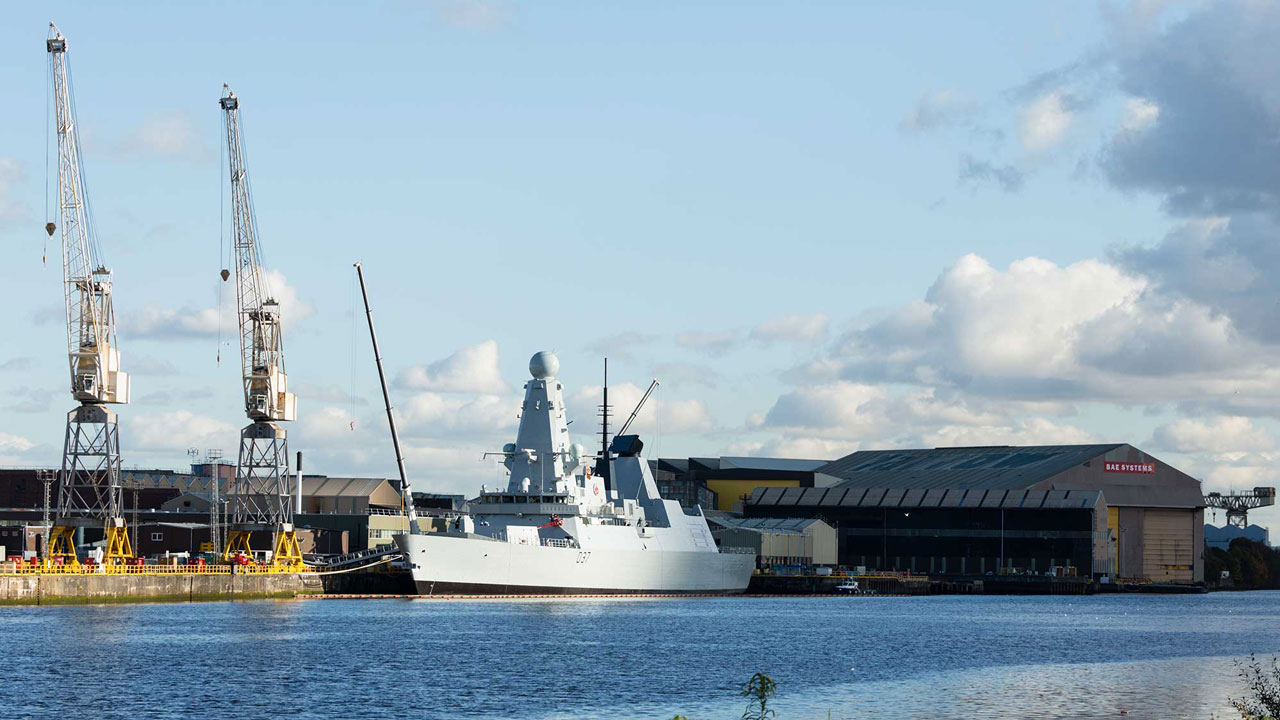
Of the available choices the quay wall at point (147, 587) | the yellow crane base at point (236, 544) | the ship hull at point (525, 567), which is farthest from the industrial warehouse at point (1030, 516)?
the quay wall at point (147, 587)

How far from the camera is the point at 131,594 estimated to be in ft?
329

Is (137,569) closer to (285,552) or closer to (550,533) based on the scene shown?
(285,552)

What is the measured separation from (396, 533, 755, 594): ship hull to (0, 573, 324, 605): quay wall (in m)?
9.08

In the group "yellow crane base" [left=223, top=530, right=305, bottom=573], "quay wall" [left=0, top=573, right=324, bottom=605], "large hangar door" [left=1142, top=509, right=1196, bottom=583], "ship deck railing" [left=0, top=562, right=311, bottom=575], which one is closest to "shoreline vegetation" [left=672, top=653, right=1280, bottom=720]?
"quay wall" [left=0, top=573, right=324, bottom=605]

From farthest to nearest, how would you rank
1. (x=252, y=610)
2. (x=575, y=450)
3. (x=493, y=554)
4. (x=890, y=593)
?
1. (x=890, y=593)
2. (x=575, y=450)
3. (x=493, y=554)
4. (x=252, y=610)

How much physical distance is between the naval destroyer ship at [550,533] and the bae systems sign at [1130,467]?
214 ft

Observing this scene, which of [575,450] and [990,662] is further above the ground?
→ [575,450]

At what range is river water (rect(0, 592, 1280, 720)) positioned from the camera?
53.3 metres

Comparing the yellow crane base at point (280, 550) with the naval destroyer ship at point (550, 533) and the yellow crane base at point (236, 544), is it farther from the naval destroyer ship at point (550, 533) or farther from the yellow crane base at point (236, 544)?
the naval destroyer ship at point (550, 533)

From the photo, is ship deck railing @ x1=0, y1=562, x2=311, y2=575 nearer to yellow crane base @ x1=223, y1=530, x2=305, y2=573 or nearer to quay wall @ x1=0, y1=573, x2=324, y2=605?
yellow crane base @ x1=223, y1=530, x2=305, y2=573

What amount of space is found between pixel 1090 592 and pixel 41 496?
110 meters

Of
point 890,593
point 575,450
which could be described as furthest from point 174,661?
point 890,593

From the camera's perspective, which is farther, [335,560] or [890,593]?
[890,593]

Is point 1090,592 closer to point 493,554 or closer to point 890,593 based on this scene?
point 890,593
